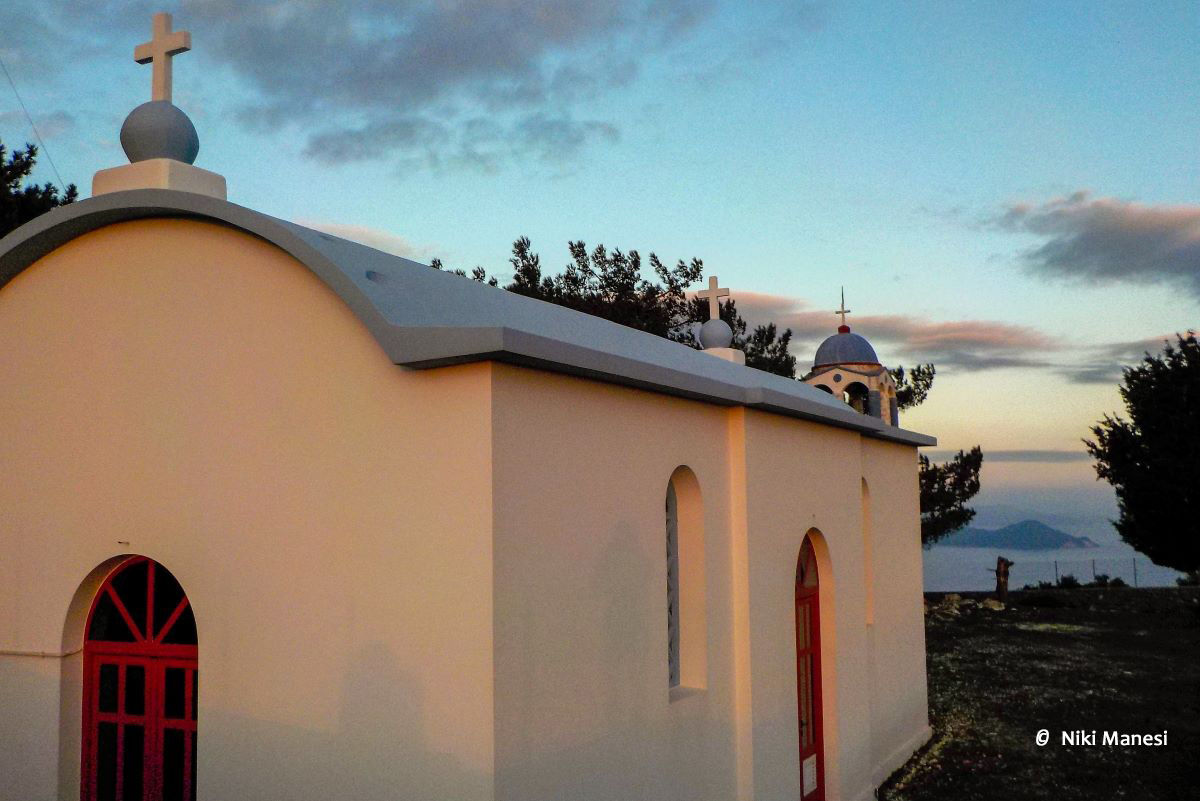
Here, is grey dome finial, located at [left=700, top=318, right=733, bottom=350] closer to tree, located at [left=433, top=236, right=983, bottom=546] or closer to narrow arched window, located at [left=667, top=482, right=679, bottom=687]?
narrow arched window, located at [left=667, top=482, right=679, bottom=687]

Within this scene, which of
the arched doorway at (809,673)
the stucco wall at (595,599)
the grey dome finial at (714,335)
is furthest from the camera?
the grey dome finial at (714,335)

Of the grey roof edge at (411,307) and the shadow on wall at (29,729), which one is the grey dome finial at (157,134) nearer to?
the grey roof edge at (411,307)

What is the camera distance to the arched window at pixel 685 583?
7.88 meters

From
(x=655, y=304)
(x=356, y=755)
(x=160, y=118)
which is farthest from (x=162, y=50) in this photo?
(x=655, y=304)

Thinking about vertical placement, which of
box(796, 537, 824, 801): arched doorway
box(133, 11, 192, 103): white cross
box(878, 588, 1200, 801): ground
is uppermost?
box(133, 11, 192, 103): white cross

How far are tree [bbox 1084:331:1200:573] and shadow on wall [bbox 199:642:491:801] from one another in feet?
99.9

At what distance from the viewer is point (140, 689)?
21.1ft

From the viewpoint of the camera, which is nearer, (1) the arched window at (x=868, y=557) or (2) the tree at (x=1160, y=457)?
(1) the arched window at (x=868, y=557)

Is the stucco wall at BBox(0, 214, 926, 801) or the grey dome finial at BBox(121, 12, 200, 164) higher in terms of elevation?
the grey dome finial at BBox(121, 12, 200, 164)

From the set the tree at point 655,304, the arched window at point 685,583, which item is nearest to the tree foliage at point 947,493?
the tree at point 655,304

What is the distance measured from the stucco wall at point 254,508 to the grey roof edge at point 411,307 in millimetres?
172

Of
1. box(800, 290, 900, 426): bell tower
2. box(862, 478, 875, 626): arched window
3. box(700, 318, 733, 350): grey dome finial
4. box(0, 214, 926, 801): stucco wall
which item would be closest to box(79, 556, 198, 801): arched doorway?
box(0, 214, 926, 801): stucco wall

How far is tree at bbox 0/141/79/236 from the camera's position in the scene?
17547 millimetres

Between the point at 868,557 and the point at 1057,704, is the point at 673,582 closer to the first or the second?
the point at 868,557
